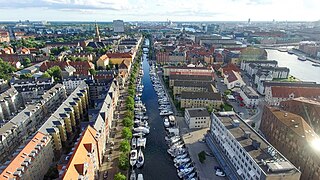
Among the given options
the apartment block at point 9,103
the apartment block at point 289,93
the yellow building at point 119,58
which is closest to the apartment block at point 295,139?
the apartment block at point 289,93

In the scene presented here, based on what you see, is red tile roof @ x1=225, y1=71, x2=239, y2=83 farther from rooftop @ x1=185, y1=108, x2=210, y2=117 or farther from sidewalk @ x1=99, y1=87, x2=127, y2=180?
sidewalk @ x1=99, y1=87, x2=127, y2=180

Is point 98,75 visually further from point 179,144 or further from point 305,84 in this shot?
point 305,84

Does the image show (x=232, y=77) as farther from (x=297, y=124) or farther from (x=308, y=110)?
(x=297, y=124)

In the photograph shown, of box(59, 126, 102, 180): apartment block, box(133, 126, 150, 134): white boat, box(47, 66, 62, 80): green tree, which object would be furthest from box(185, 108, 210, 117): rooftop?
box(47, 66, 62, 80): green tree

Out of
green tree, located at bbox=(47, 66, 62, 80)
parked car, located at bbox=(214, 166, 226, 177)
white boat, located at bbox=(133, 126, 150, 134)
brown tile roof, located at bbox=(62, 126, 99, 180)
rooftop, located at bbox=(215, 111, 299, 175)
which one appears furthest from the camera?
green tree, located at bbox=(47, 66, 62, 80)

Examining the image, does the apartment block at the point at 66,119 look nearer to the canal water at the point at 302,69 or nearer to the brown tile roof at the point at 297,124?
the brown tile roof at the point at 297,124

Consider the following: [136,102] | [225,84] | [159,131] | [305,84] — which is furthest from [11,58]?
[305,84]

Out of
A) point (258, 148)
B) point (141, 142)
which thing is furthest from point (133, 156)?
point (258, 148)
